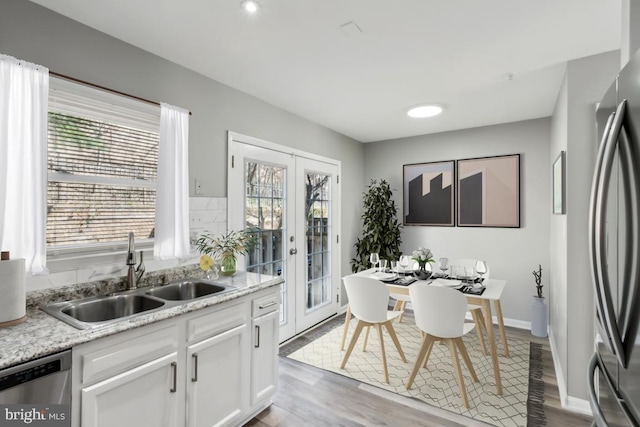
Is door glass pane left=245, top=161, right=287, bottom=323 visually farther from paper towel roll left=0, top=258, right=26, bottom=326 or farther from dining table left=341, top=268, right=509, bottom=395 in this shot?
paper towel roll left=0, top=258, right=26, bottom=326

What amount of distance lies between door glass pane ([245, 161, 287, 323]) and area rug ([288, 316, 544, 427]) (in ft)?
1.88

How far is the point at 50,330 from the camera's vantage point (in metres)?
1.40

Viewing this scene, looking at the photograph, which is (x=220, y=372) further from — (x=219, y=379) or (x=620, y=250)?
(x=620, y=250)

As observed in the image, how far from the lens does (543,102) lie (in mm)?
3324


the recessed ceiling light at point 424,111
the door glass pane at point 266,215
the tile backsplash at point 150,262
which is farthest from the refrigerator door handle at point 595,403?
the recessed ceiling light at point 424,111

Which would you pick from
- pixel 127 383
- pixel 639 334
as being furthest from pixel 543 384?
pixel 127 383

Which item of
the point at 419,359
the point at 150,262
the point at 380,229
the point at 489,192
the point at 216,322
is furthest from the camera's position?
the point at 380,229

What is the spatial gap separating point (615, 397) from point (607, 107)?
2.82 ft

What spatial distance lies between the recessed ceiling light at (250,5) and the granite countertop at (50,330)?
5.46 ft

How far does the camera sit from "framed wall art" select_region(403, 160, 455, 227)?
4.51 metres

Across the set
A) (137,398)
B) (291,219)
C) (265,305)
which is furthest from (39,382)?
(291,219)

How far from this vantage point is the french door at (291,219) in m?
3.09

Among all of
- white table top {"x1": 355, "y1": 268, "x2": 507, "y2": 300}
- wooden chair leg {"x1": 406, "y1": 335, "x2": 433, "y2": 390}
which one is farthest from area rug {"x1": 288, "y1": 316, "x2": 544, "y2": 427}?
white table top {"x1": 355, "y1": 268, "x2": 507, "y2": 300}

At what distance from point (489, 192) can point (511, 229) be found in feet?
1.76
